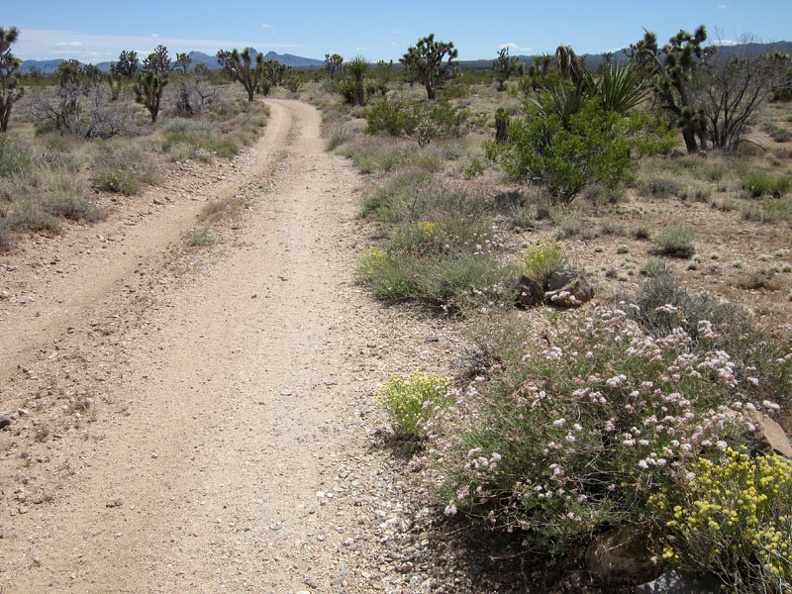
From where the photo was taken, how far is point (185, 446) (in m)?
4.83

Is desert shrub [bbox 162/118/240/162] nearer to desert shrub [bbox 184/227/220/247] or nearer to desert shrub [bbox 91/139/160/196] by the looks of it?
desert shrub [bbox 91/139/160/196]

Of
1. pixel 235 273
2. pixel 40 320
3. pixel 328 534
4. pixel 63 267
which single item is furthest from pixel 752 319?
pixel 63 267

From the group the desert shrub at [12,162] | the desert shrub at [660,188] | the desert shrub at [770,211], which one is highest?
the desert shrub at [12,162]

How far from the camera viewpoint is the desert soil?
3.64m

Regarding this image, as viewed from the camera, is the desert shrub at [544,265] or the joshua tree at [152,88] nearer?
the desert shrub at [544,265]

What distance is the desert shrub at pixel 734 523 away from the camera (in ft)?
7.67

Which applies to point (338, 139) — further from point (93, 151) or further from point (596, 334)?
point (596, 334)

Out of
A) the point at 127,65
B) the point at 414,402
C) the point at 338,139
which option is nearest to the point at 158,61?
the point at 127,65

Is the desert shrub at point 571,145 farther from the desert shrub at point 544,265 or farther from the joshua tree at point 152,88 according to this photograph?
the joshua tree at point 152,88

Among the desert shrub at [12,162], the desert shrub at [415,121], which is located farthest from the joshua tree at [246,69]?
the desert shrub at [12,162]

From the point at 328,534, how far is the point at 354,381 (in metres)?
2.01

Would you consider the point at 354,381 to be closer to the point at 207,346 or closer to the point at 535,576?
the point at 207,346

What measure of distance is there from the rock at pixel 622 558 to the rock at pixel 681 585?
0.11 metres

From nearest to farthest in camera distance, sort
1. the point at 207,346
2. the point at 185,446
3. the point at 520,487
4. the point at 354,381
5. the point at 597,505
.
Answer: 1. the point at 597,505
2. the point at 520,487
3. the point at 185,446
4. the point at 354,381
5. the point at 207,346
